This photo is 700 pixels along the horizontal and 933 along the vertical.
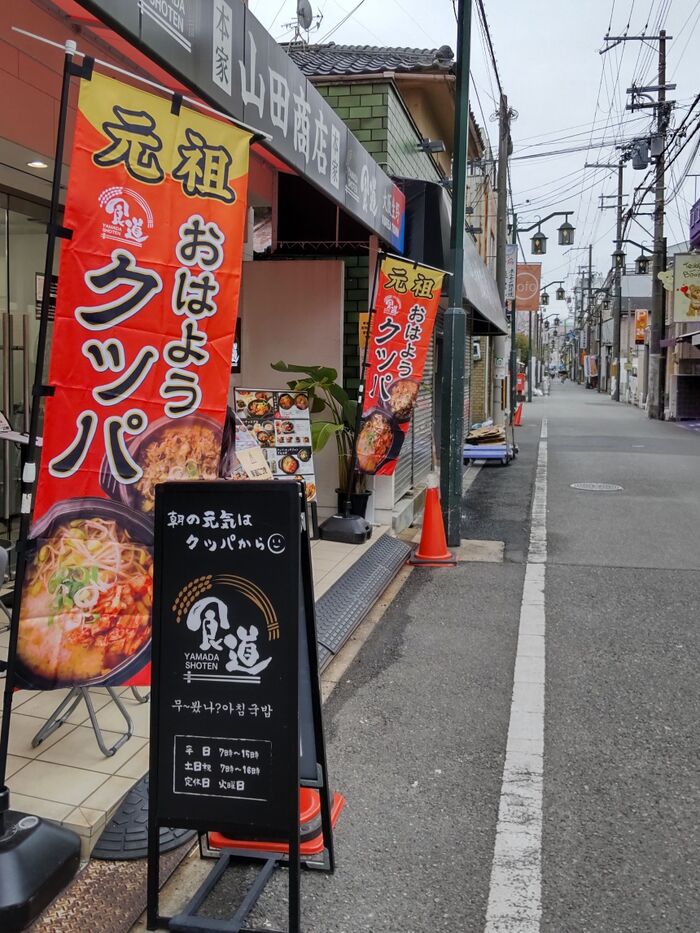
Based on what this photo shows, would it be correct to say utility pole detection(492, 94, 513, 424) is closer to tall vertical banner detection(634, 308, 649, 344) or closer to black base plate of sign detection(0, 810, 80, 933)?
black base plate of sign detection(0, 810, 80, 933)

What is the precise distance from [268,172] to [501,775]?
6376 mm

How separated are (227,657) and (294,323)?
21.7 feet

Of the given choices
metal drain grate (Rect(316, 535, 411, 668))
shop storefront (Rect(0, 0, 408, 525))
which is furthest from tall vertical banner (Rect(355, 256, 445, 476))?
metal drain grate (Rect(316, 535, 411, 668))

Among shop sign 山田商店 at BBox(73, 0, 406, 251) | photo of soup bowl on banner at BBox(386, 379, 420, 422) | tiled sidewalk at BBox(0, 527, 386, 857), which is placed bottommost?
tiled sidewalk at BBox(0, 527, 386, 857)

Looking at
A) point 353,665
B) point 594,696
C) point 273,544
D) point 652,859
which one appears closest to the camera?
point 273,544

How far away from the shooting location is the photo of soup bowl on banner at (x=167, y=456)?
9.77ft

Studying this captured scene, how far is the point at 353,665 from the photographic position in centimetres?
541

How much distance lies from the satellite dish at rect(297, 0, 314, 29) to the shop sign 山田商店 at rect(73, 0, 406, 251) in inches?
283

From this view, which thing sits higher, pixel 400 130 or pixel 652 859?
pixel 400 130

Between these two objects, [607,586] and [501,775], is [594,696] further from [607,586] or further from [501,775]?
[607,586]

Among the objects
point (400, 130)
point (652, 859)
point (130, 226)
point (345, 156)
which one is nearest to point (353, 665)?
point (652, 859)

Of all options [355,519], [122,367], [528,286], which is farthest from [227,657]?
[528,286]

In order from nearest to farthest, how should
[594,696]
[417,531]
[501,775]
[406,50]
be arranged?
[501,775]
[594,696]
[417,531]
[406,50]

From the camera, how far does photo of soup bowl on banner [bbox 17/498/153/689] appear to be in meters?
2.82
